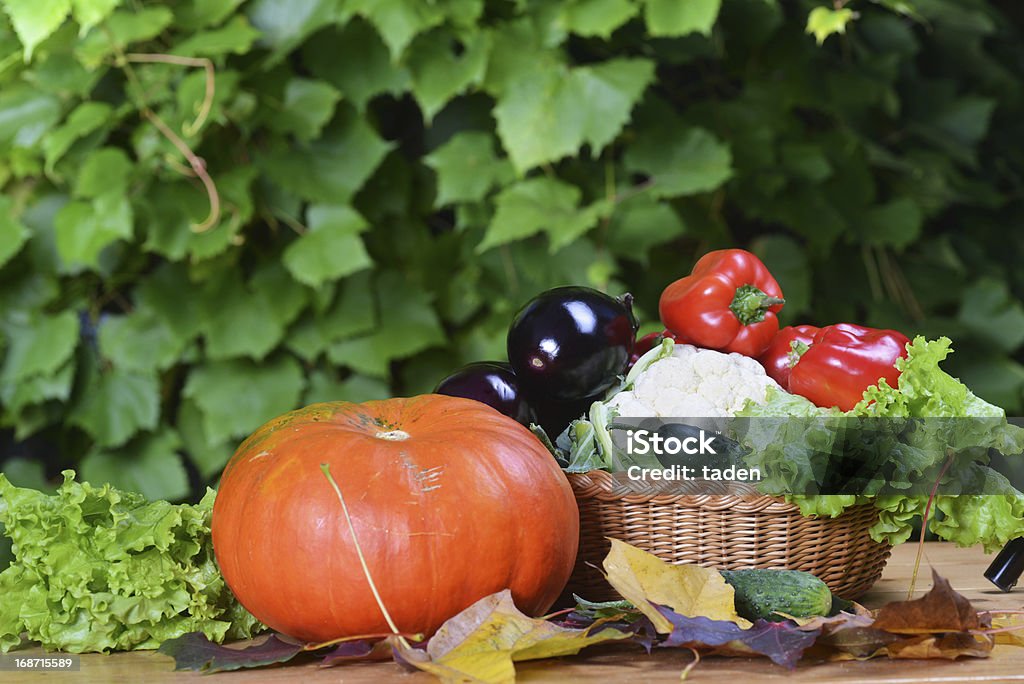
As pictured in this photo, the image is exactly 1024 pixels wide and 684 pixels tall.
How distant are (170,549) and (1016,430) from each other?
630 mm

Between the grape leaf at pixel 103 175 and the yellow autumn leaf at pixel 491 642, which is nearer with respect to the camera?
the yellow autumn leaf at pixel 491 642

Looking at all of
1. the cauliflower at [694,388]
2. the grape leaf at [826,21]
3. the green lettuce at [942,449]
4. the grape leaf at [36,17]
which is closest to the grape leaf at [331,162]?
the grape leaf at [36,17]

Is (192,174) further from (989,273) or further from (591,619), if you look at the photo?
(989,273)

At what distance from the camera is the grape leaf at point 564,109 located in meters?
1.61

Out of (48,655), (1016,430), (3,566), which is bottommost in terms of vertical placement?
(3,566)

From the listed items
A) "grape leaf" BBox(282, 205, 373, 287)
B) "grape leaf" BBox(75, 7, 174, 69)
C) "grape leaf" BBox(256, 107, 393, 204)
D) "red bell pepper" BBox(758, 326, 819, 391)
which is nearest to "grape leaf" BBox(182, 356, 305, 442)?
"grape leaf" BBox(282, 205, 373, 287)

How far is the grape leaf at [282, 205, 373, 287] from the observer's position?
5.34ft

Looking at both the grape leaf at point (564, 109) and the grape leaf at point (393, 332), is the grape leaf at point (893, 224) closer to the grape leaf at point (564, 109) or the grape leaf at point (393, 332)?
the grape leaf at point (564, 109)

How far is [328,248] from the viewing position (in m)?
1.65

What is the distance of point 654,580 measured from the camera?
0.71 metres

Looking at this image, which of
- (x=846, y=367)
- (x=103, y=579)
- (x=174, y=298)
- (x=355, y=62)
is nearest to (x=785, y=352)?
(x=846, y=367)

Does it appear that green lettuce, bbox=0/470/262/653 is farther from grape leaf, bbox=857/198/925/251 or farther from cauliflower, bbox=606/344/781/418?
grape leaf, bbox=857/198/925/251

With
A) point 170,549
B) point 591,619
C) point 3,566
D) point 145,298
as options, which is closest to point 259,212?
point 145,298

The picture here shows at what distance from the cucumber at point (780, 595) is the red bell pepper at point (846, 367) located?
165mm
